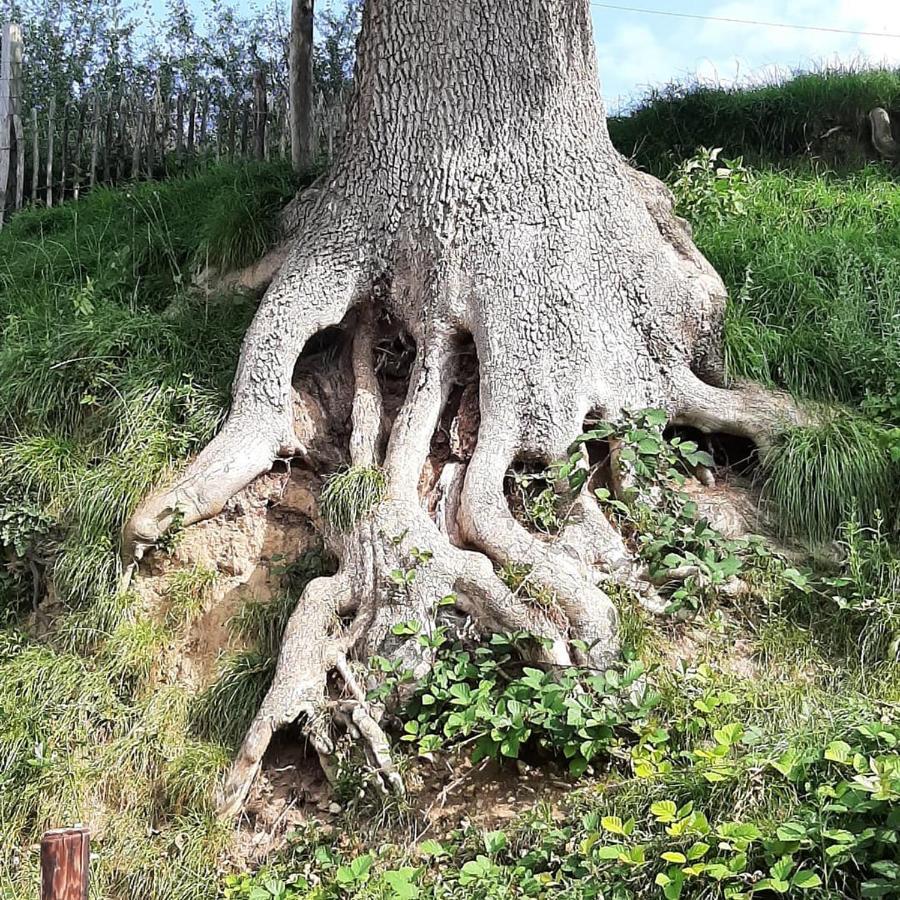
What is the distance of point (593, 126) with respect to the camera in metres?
5.77

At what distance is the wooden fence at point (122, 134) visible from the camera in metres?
10.4

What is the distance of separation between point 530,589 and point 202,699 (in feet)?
5.10

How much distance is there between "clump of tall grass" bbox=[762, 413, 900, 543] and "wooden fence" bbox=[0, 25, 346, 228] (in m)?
6.58

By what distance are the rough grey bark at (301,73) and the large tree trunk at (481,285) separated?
218 centimetres

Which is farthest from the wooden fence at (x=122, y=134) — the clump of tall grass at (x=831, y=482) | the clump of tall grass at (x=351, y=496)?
the clump of tall grass at (x=831, y=482)

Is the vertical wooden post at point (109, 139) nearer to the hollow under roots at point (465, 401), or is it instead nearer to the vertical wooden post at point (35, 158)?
the vertical wooden post at point (35, 158)

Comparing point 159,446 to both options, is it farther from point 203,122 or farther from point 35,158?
point 203,122

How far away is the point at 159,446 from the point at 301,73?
3.81 meters

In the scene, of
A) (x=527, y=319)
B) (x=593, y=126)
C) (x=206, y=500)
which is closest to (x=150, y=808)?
(x=206, y=500)

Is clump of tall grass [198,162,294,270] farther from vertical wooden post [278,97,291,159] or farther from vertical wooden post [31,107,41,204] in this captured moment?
vertical wooden post [31,107,41,204]

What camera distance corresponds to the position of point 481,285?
5.36m

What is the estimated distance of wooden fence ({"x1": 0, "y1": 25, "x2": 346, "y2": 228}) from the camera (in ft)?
34.2

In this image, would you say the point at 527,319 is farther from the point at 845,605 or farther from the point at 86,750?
the point at 86,750

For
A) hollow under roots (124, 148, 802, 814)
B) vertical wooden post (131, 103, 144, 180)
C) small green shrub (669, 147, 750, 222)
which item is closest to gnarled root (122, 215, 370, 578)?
hollow under roots (124, 148, 802, 814)
